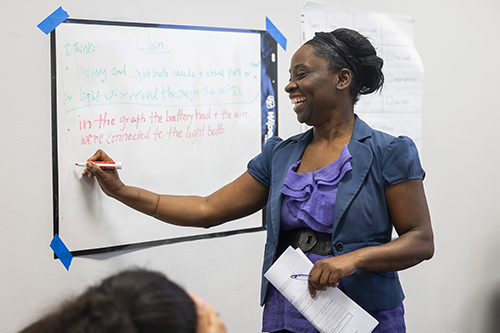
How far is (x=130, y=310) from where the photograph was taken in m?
0.51

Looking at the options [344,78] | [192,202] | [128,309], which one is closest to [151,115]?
[192,202]

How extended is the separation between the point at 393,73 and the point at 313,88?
1.08 meters

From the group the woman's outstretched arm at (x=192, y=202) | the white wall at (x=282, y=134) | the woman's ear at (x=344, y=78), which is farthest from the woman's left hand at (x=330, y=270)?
the white wall at (x=282, y=134)

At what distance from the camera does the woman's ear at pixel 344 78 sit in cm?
131

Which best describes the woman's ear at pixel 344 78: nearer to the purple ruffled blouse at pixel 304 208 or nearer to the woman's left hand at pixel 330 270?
the purple ruffled blouse at pixel 304 208

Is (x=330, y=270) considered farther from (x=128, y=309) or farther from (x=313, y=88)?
(x=128, y=309)

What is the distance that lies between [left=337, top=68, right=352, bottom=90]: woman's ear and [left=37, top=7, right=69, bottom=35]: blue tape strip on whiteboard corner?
2.91 feet

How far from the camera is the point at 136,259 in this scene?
1654mm

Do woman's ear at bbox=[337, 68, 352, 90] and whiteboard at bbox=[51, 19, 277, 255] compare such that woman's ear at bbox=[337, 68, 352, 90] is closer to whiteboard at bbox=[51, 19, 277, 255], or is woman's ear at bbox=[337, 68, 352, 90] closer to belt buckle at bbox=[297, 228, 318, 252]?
belt buckle at bbox=[297, 228, 318, 252]

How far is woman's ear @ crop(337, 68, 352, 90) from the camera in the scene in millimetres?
1311

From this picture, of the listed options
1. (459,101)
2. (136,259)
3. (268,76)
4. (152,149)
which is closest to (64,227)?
(136,259)

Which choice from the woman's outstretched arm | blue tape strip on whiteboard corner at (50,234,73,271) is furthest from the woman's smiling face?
blue tape strip on whiteboard corner at (50,234,73,271)

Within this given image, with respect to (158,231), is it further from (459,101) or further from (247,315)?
(459,101)

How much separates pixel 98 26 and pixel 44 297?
90 cm
